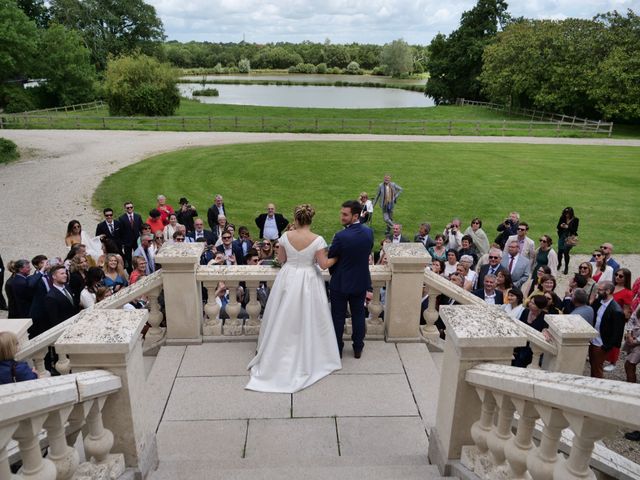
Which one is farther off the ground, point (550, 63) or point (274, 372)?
point (550, 63)

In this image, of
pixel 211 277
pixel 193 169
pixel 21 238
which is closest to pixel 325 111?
pixel 193 169

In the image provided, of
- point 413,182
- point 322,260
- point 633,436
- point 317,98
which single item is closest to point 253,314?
point 322,260

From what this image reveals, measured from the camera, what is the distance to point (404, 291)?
631 centimetres

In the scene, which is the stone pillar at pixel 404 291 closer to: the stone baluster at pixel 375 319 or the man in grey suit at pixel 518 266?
the stone baluster at pixel 375 319

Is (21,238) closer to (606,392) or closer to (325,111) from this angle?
(606,392)

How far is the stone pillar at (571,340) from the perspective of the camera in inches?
189

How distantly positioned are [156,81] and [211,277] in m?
41.6

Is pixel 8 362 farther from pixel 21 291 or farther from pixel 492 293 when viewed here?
pixel 492 293

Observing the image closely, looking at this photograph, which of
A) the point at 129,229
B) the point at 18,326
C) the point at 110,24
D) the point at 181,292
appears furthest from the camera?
the point at 110,24

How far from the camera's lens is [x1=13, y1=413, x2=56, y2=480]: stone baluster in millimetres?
2582

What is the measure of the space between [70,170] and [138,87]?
72.1 feet

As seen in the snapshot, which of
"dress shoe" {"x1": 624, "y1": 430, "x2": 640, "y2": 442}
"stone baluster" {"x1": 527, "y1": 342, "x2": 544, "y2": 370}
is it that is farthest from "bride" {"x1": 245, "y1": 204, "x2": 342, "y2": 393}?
"dress shoe" {"x1": 624, "y1": 430, "x2": 640, "y2": 442}

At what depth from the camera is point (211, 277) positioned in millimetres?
6109

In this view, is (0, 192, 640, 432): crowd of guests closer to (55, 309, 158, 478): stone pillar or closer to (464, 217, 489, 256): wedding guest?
(464, 217, 489, 256): wedding guest
